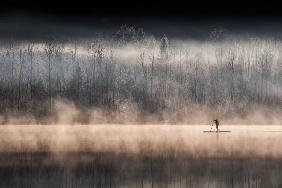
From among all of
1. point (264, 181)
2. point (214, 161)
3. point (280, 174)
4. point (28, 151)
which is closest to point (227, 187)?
point (264, 181)

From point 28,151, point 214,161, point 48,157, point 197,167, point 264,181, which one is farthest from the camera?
point 28,151

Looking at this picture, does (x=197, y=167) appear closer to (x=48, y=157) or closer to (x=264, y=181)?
(x=264, y=181)

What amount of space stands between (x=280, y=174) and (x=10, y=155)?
2751cm

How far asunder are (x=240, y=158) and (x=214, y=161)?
4.30 meters

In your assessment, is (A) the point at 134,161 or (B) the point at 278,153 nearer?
(A) the point at 134,161

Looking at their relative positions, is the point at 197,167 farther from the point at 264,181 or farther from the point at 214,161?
the point at 264,181

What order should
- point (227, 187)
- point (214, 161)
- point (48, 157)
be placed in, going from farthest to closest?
1. point (48, 157)
2. point (214, 161)
3. point (227, 187)

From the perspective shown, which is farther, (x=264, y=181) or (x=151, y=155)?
(x=151, y=155)

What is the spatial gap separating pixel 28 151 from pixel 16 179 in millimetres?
26924

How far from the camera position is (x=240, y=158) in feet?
206

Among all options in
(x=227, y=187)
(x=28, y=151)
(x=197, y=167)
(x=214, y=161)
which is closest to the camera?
(x=227, y=187)

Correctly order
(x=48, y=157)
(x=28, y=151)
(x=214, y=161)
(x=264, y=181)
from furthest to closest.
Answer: (x=28, y=151) → (x=48, y=157) → (x=214, y=161) → (x=264, y=181)

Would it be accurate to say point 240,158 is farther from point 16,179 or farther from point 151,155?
point 16,179

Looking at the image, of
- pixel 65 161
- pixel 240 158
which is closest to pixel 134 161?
pixel 65 161
